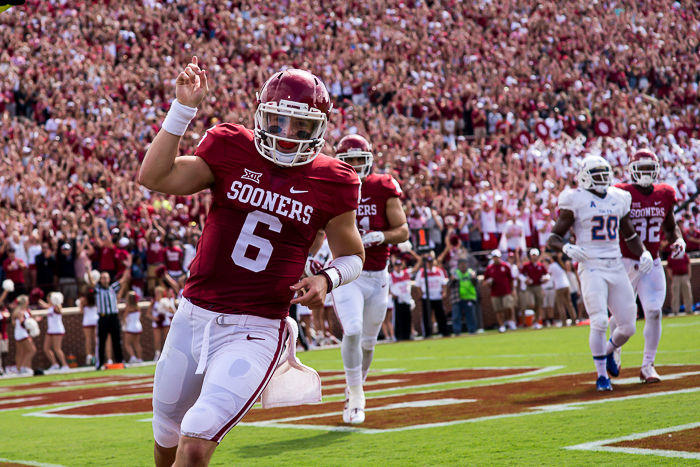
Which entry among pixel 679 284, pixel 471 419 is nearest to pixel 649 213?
pixel 471 419

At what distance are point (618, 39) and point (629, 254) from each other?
25306 millimetres

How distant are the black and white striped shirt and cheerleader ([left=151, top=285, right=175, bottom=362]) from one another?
29.3 inches

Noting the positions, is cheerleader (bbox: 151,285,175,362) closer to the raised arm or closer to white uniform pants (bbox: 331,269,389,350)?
white uniform pants (bbox: 331,269,389,350)

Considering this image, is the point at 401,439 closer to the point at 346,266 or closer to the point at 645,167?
the point at 346,266

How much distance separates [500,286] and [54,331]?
857 cm

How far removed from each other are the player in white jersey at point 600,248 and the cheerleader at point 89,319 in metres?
9.85

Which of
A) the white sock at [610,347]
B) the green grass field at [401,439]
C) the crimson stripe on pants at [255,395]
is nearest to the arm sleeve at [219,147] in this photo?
the crimson stripe on pants at [255,395]

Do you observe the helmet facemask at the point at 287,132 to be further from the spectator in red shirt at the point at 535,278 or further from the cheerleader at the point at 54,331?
the spectator in red shirt at the point at 535,278

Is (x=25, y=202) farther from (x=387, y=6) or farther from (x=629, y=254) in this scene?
(x=387, y=6)

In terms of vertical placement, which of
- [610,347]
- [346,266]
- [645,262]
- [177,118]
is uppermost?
[177,118]

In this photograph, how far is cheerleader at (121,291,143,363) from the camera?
1650 centimetres

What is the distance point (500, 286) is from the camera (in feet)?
63.6

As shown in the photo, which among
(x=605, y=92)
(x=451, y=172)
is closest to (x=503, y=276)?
(x=451, y=172)

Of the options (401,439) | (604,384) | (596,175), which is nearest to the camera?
(401,439)
